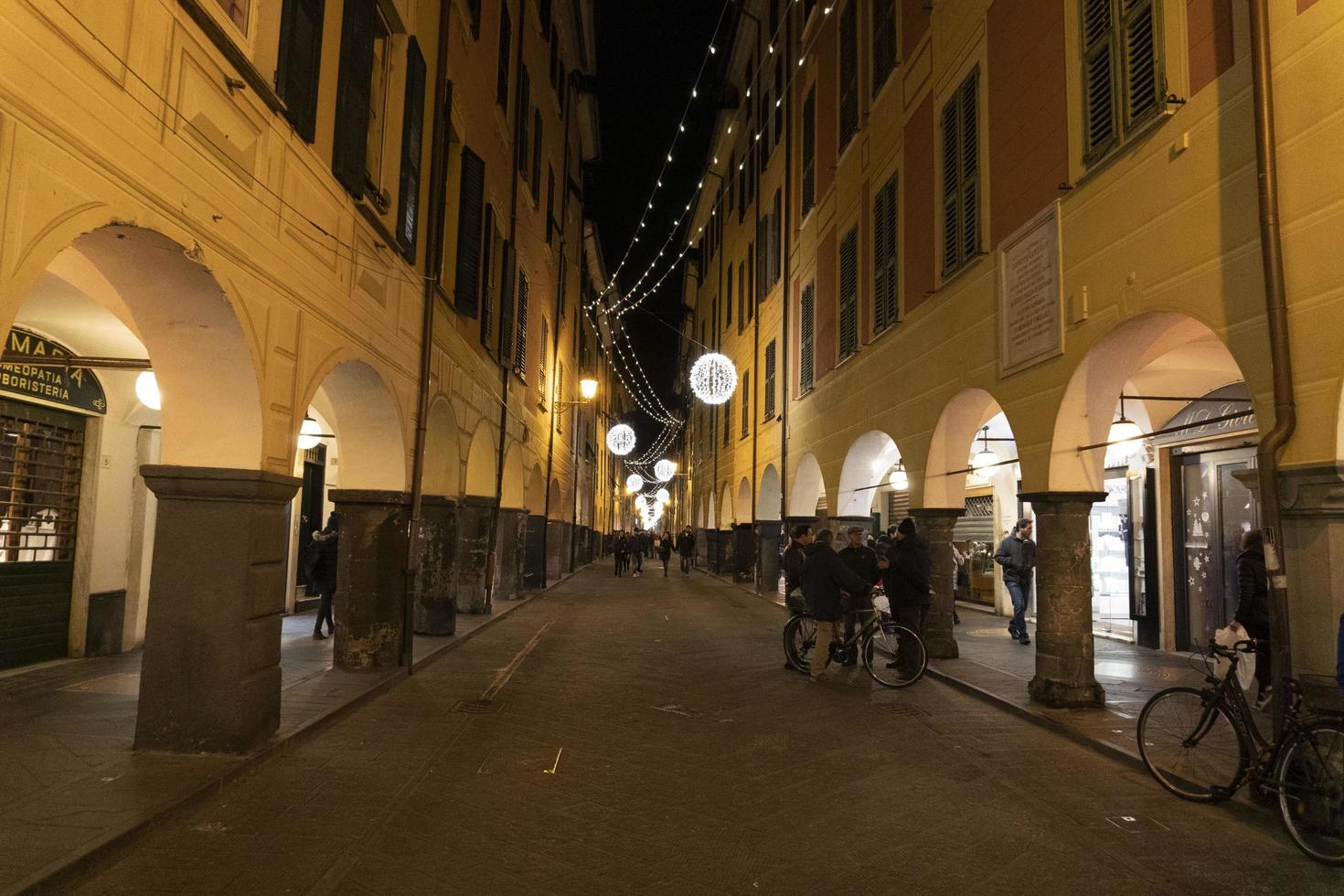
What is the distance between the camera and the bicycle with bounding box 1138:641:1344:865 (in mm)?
4445

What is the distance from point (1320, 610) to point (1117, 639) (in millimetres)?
9046

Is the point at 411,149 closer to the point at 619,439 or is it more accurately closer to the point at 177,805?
the point at 177,805

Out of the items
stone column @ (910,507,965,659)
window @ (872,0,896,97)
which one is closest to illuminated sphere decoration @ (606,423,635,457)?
window @ (872,0,896,97)

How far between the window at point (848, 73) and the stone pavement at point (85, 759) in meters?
12.2

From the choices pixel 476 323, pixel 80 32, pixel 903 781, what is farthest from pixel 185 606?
pixel 476 323

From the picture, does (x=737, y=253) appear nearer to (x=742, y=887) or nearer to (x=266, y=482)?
(x=266, y=482)

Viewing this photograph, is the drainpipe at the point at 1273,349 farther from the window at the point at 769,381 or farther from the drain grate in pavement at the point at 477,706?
the window at the point at 769,381

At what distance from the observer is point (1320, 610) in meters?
4.96

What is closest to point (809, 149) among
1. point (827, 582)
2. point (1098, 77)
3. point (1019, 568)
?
point (1019, 568)

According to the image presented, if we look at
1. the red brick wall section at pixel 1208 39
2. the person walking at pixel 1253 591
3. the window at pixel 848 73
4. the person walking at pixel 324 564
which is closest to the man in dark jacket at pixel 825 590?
the person walking at pixel 1253 591

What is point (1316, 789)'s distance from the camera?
450 cm

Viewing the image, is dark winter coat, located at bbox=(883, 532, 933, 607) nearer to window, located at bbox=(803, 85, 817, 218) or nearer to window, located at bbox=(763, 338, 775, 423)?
window, located at bbox=(803, 85, 817, 218)

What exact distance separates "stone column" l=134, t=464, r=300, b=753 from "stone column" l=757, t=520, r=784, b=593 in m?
17.7

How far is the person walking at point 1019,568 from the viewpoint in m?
12.7
